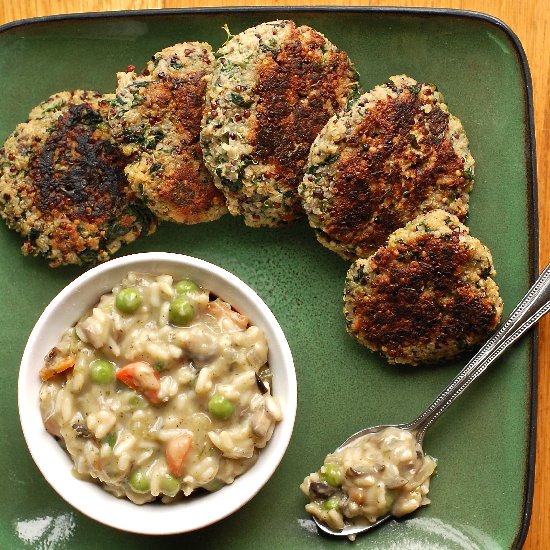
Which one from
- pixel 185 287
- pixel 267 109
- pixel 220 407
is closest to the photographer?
pixel 220 407

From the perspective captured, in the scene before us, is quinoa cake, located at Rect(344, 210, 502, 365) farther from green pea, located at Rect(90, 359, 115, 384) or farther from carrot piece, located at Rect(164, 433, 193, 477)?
green pea, located at Rect(90, 359, 115, 384)

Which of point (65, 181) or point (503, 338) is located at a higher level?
point (65, 181)

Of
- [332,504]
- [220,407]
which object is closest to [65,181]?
[220,407]

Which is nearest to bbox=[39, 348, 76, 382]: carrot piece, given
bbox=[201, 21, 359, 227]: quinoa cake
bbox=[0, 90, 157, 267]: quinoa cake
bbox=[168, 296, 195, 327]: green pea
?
bbox=[168, 296, 195, 327]: green pea

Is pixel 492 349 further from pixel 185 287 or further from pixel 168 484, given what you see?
pixel 168 484

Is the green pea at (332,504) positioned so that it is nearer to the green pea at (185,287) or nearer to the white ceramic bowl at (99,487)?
the white ceramic bowl at (99,487)

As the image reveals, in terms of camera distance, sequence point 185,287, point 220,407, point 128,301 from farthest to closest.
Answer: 1. point 185,287
2. point 128,301
3. point 220,407

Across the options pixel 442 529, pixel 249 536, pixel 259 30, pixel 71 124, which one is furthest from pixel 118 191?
pixel 442 529

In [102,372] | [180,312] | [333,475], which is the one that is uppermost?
[180,312]
